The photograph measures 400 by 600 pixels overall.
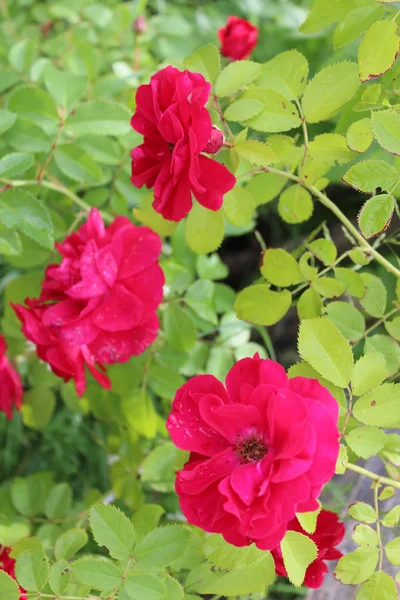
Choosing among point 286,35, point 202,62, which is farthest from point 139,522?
point 286,35

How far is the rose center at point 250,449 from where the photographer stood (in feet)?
1.78

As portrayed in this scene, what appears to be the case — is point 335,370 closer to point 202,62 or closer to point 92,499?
point 202,62

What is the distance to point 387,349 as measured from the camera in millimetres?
720

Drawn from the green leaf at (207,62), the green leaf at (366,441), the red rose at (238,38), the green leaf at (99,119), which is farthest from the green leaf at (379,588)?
the red rose at (238,38)

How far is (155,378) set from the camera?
953 mm

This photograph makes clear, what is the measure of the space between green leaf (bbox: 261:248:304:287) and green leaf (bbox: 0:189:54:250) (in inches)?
11.0

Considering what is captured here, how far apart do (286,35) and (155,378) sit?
1191mm

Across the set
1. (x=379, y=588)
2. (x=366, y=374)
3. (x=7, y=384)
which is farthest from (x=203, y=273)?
(x=379, y=588)

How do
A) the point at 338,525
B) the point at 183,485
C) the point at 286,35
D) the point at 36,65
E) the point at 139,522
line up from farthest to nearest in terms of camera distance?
the point at 286,35
the point at 36,65
the point at 139,522
the point at 338,525
the point at 183,485

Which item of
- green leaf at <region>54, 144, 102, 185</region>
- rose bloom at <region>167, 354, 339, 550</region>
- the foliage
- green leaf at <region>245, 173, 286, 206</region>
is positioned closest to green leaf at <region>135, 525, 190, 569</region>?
the foliage

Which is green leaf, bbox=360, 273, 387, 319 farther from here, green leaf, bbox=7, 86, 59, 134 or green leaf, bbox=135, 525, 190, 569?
green leaf, bbox=7, 86, 59, 134

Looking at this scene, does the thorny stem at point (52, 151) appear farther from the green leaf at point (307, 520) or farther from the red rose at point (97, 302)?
the green leaf at point (307, 520)

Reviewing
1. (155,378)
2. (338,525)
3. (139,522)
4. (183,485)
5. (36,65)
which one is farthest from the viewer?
(36,65)

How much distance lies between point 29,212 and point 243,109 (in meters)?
0.31
